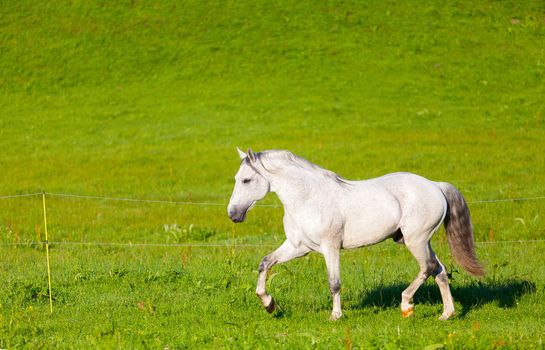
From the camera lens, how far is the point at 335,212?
8859 millimetres

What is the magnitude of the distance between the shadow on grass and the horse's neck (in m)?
1.75

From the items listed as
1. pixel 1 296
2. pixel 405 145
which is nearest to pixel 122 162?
pixel 405 145

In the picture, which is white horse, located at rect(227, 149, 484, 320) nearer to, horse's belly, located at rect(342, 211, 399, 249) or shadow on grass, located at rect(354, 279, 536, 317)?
horse's belly, located at rect(342, 211, 399, 249)

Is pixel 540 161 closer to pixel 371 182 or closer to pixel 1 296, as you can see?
pixel 371 182

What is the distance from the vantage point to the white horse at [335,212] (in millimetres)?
8820

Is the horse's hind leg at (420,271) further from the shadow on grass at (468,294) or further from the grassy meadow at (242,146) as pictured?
the shadow on grass at (468,294)

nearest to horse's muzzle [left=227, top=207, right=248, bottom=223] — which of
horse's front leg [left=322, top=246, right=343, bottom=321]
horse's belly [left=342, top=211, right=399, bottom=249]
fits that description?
horse's front leg [left=322, top=246, right=343, bottom=321]

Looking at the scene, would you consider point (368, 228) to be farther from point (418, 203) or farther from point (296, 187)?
point (296, 187)

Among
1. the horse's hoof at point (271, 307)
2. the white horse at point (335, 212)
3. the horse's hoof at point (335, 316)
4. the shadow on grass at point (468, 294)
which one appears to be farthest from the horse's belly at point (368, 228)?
the shadow on grass at point (468, 294)

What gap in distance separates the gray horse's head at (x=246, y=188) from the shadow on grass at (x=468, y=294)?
7.03 ft

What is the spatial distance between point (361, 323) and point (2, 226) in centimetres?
1145

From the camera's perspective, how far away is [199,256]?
43.9ft

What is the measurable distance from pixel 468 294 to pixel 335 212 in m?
2.63

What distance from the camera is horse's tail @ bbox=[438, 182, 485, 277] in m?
9.31
